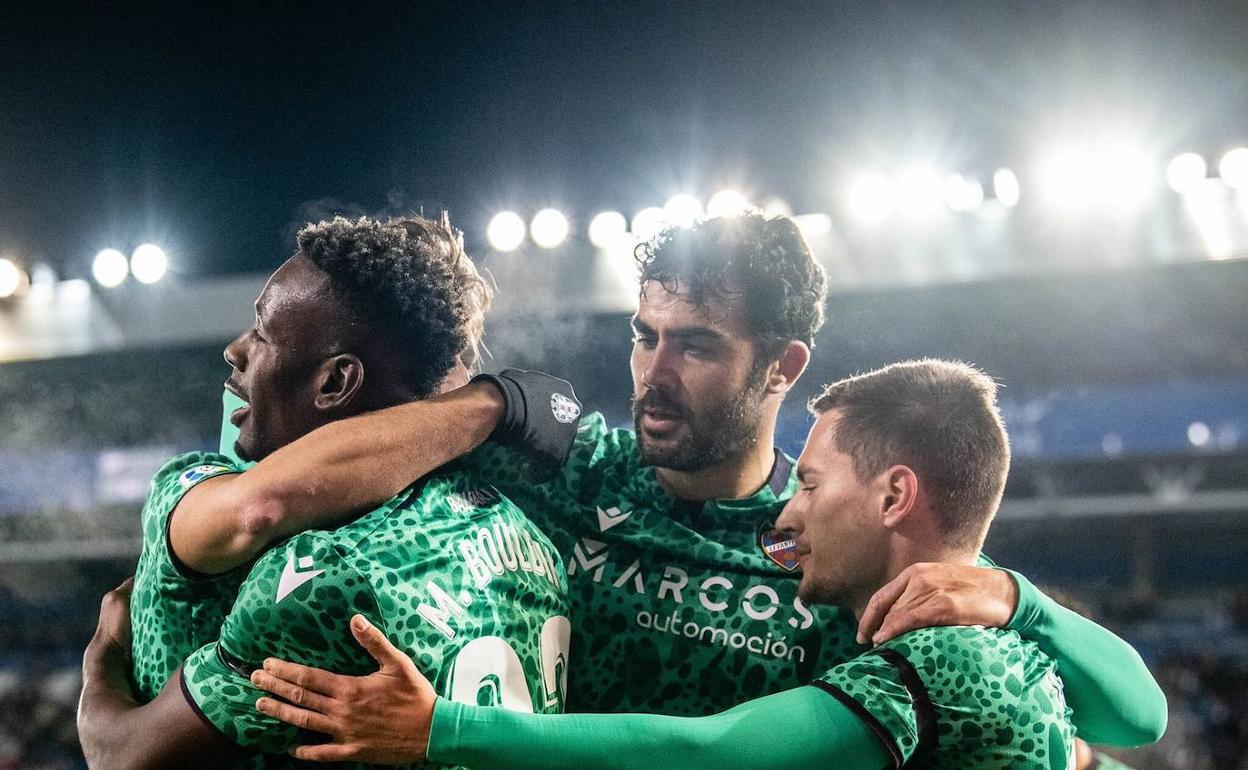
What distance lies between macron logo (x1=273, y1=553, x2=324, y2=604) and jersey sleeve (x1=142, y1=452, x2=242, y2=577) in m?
0.16

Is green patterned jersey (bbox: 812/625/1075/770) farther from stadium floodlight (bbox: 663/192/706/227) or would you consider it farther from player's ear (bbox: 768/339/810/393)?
stadium floodlight (bbox: 663/192/706/227)

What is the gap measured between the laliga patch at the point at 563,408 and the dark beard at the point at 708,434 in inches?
10.1

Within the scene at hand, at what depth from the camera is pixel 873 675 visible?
5.20 ft

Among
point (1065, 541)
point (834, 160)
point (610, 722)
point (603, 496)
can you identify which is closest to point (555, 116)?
point (834, 160)

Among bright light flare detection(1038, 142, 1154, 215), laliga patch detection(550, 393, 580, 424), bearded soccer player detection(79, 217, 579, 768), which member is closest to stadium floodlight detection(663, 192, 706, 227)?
bright light flare detection(1038, 142, 1154, 215)

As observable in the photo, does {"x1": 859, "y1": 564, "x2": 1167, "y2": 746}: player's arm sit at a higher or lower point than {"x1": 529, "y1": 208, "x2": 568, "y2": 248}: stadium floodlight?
lower

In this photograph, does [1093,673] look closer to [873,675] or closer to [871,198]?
[873,675]

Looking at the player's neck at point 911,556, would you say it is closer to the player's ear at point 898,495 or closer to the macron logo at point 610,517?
the player's ear at point 898,495

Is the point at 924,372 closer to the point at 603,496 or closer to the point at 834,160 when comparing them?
the point at 603,496

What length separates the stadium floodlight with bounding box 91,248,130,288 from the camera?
6.87 metres

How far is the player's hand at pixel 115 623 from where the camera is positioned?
176 centimetres

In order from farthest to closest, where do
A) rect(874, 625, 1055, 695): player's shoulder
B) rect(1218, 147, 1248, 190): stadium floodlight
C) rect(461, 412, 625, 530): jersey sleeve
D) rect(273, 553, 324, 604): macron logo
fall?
rect(1218, 147, 1248, 190): stadium floodlight < rect(461, 412, 625, 530): jersey sleeve < rect(874, 625, 1055, 695): player's shoulder < rect(273, 553, 324, 604): macron logo

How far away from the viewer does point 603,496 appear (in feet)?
7.08

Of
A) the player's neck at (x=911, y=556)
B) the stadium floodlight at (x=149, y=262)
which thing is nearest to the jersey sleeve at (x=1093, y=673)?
the player's neck at (x=911, y=556)
